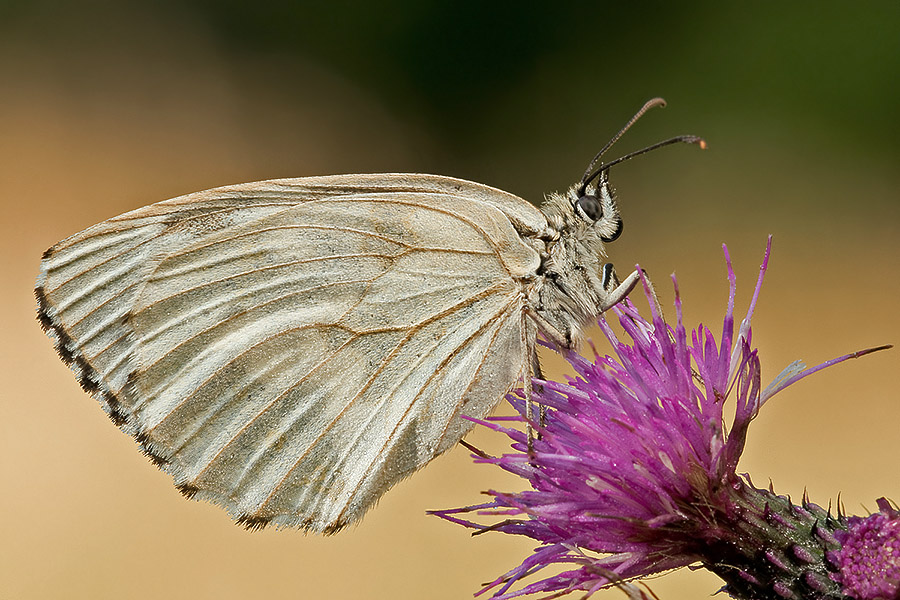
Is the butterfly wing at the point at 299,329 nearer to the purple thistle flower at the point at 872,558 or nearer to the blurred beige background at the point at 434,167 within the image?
the purple thistle flower at the point at 872,558

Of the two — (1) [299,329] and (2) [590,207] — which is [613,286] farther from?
(1) [299,329]

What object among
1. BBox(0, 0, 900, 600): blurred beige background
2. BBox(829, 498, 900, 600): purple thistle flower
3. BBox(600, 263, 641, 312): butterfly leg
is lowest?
BBox(829, 498, 900, 600): purple thistle flower

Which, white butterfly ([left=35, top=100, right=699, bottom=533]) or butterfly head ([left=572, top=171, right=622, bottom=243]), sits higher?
butterfly head ([left=572, top=171, right=622, bottom=243])

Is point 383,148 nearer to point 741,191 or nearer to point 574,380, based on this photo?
point 741,191

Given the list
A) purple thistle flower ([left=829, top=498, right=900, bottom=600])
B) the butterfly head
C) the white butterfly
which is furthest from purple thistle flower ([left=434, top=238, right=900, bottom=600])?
the butterfly head

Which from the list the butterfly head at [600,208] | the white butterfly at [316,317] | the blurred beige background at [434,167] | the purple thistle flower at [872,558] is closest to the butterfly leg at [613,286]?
the white butterfly at [316,317]

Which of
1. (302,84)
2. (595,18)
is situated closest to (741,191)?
(595,18)

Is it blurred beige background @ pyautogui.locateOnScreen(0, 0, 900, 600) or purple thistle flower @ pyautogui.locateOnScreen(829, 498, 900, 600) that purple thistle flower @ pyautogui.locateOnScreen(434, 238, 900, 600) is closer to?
purple thistle flower @ pyautogui.locateOnScreen(829, 498, 900, 600)
